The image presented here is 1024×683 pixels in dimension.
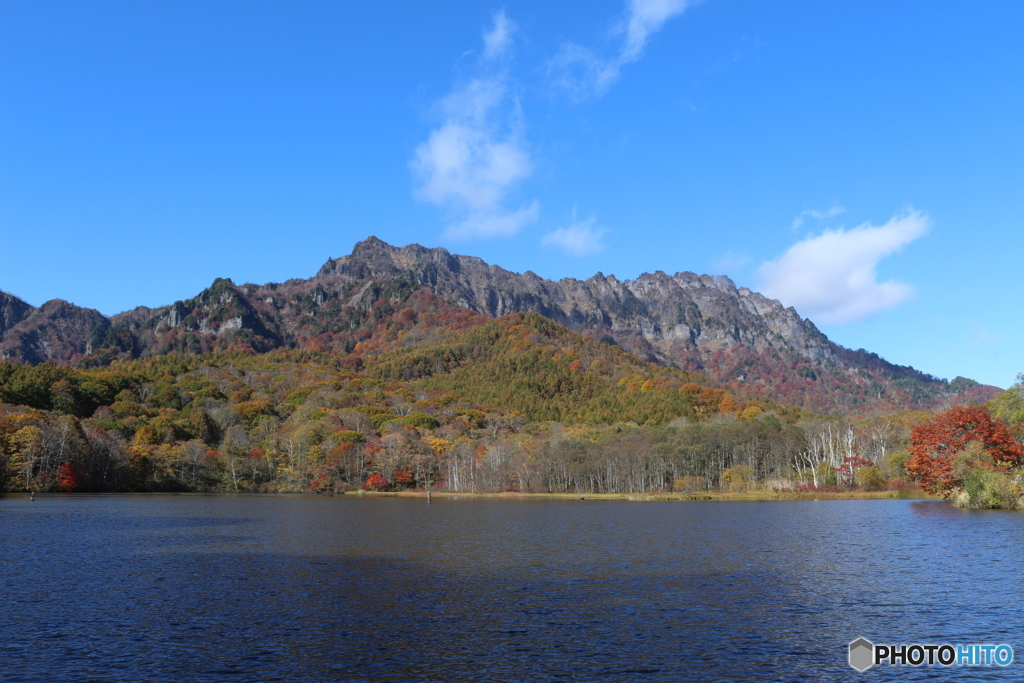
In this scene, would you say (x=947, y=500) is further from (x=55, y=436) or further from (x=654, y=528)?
(x=55, y=436)

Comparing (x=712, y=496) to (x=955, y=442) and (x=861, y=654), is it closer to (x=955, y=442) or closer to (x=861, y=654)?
(x=955, y=442)

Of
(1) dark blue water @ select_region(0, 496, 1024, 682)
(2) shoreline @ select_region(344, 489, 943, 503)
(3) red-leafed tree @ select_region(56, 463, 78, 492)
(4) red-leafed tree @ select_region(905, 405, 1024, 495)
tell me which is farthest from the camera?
(3) red-leafed tree @ select_region(56, 463, 78, 492)

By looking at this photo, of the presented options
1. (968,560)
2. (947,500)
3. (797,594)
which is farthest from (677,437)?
(797,594)

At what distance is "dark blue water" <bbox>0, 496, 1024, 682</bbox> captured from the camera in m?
25.3

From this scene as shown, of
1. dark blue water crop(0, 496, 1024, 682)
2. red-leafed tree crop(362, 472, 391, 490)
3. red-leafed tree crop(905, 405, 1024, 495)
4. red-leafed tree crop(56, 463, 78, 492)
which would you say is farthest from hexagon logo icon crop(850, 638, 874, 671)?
red-leafed tree crop(362, 472, 391, 490)

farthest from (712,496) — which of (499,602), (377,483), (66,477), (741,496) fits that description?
(66,477)

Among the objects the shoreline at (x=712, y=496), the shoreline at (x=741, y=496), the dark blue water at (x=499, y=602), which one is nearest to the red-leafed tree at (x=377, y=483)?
the shoreline at (x=712, y=496)

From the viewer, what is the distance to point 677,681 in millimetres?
23297

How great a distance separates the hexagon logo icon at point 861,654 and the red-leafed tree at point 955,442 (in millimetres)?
77930

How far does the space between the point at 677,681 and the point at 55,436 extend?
153m

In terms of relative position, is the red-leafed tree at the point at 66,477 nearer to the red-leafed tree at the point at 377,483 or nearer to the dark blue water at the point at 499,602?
the red-leafed tree at the point at 377,483

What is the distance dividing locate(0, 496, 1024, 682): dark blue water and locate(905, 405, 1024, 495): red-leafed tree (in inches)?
1156

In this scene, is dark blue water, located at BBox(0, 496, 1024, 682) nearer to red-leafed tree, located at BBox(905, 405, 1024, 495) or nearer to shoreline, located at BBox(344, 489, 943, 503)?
red-leafed tree, located at BBox(905, 405, 1024, 495)

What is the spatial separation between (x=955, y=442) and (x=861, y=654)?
84428mm
